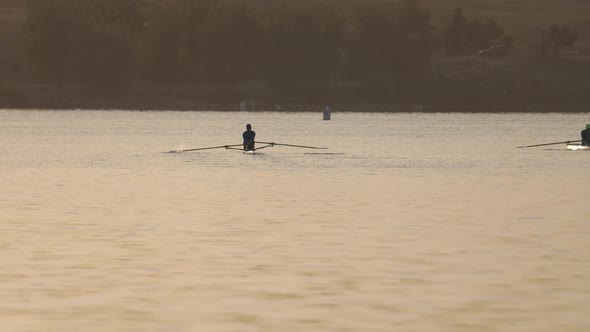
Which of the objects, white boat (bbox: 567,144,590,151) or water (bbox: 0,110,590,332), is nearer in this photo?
water (bbox: 0,110,590,332)

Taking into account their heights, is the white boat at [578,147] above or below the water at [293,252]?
below

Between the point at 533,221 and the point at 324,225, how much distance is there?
17.7 ft

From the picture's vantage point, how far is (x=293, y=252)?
28250 millimetres

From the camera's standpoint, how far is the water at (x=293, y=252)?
2070 cm

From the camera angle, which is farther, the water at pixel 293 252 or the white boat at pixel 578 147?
the white boat at pixel 578 147

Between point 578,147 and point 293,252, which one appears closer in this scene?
point 293,252

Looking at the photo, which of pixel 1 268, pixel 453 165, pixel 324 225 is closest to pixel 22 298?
pixel 1 268

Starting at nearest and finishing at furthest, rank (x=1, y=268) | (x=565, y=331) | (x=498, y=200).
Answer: (x=565, y=331) < (x=1, y=268) < (x=498, y=200)

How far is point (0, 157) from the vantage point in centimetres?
7306

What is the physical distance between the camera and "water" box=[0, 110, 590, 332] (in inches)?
815

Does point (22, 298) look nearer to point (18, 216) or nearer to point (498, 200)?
point (18, 216)

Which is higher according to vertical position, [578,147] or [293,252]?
[293,252]

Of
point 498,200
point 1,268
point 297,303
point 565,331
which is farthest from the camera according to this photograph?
point 498,200

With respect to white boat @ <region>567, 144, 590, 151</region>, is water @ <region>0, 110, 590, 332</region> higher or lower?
higher
